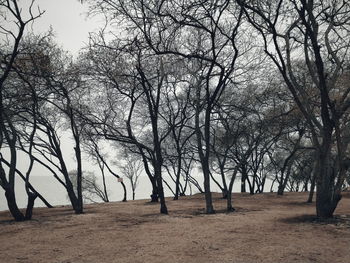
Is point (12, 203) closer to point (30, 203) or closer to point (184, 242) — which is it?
point (30, 203)

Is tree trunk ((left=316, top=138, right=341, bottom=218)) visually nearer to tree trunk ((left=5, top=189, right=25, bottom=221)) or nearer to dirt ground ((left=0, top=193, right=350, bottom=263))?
dirt ground ((left=0, top=193, right=350, bottom=263))

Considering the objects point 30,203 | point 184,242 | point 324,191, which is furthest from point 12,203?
point 324,191

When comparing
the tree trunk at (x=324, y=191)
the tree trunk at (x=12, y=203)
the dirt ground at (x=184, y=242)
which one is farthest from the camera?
the tree trunk at (x=12, y=203)

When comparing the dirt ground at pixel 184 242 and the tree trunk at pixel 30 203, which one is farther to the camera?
the tree trunk at pixel 30 203

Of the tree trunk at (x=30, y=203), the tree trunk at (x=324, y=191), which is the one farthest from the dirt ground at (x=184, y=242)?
the tree trunk at (x=30, y=203)

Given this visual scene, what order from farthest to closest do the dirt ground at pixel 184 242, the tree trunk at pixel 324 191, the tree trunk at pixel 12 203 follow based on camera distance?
the tree trunk at pixel 12 203 → the tree trunk at pixel 324 191 → the dirt ground at pixel 184 242

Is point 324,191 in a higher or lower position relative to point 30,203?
higher

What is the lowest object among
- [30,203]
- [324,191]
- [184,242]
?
[184,242]

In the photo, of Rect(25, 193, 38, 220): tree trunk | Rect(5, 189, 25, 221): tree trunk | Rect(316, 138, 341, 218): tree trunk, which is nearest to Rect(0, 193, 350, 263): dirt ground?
Rect(316, 138, 341, 218): tree trunk

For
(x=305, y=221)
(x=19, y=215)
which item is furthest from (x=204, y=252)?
(x=19, y=215)

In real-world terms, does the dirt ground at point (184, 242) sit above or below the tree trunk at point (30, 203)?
below

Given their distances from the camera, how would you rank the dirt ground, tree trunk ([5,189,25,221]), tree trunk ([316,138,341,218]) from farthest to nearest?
tree trunk ([5,189,25,221])
tree trunk ([316,138,341,218])
the dirt ground

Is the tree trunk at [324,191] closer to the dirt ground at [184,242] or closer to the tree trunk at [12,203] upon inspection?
the dirt ground at [184,242]

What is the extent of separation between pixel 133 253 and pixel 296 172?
41859 millimetres
